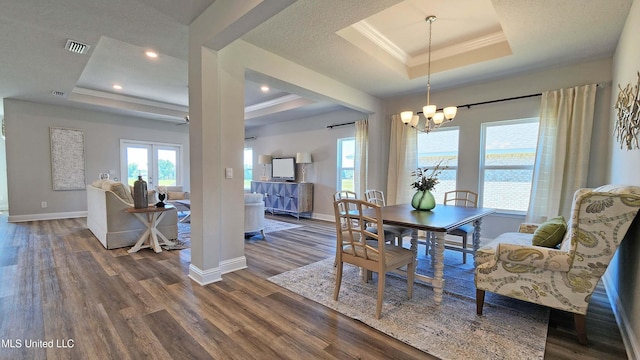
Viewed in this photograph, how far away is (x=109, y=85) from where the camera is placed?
5348mm

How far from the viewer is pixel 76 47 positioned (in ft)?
10.5

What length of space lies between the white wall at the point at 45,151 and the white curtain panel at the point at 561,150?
8764 mm

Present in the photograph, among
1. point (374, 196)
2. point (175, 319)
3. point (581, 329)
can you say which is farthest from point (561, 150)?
point (175, 319)

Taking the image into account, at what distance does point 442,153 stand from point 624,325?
10.4 ft

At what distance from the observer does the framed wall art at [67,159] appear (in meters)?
6.00

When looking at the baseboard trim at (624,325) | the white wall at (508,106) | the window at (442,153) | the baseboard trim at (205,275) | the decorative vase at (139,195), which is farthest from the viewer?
the window at (442,153)

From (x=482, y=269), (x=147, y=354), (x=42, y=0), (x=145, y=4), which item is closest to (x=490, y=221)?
(x=482, y=269)

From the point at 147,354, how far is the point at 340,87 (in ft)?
12.9

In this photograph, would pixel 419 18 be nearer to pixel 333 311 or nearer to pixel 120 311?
pixel 333 311

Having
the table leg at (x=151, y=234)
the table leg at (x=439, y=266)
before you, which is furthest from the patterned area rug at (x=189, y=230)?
the table leg at (x=439, y=266)

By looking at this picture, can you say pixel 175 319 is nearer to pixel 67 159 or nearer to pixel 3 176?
pixel 67 159

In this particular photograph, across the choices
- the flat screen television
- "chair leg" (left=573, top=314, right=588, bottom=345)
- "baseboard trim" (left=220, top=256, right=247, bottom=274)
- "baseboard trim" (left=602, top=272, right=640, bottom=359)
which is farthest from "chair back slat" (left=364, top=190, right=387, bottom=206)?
the flat screen television

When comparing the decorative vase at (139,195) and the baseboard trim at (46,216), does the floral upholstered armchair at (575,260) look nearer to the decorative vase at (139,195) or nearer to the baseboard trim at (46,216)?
the decorative vase at (139,195)

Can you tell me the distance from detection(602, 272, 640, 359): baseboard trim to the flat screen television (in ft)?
19.0
